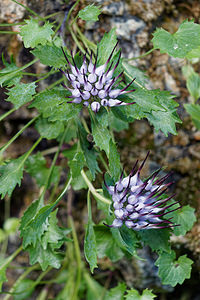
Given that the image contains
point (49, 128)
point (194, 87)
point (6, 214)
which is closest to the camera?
point (49, 128)

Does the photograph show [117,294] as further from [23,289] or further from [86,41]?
[86,41]

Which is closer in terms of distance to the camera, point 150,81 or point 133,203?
point 133,203

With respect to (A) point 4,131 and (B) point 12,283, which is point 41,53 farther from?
(B) point 12,283

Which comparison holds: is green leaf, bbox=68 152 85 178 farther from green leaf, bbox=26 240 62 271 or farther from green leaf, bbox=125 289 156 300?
green leaf, bbox=125 289 156 300

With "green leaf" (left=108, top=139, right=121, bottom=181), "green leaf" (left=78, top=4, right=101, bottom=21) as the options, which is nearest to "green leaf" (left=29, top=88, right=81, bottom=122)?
"green leaf" (left=108, top=139, right=121, bottom=181)

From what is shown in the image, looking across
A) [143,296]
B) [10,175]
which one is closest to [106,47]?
[10,175]
